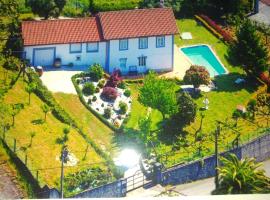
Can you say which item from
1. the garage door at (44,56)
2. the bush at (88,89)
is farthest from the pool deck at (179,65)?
the garage door at (44,56)

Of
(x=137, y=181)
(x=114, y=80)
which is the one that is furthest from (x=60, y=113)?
(x=137, y=181)

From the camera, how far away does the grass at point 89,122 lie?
30.2 m

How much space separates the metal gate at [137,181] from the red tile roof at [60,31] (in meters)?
7.52

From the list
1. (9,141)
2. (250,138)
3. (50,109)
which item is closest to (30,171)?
(9,141)

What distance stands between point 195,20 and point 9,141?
1002 centimetres

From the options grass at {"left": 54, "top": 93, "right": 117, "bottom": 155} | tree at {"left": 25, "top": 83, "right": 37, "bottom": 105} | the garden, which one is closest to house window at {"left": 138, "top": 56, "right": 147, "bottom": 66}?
the garden

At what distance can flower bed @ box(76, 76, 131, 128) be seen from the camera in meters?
31.3

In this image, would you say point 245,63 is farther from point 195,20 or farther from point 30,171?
point 30,171

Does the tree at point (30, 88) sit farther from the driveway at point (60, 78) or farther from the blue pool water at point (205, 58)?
the blue pool water at point (205, 58)

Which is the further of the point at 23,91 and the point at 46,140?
the point at 23,91

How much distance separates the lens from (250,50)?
34.4 m

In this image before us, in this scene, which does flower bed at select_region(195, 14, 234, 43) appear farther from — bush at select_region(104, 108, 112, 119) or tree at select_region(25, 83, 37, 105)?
tree at select_region(25, 83, 37, 105)

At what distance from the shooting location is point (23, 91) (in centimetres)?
3180

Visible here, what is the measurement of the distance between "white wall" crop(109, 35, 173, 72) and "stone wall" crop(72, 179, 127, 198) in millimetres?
6747
